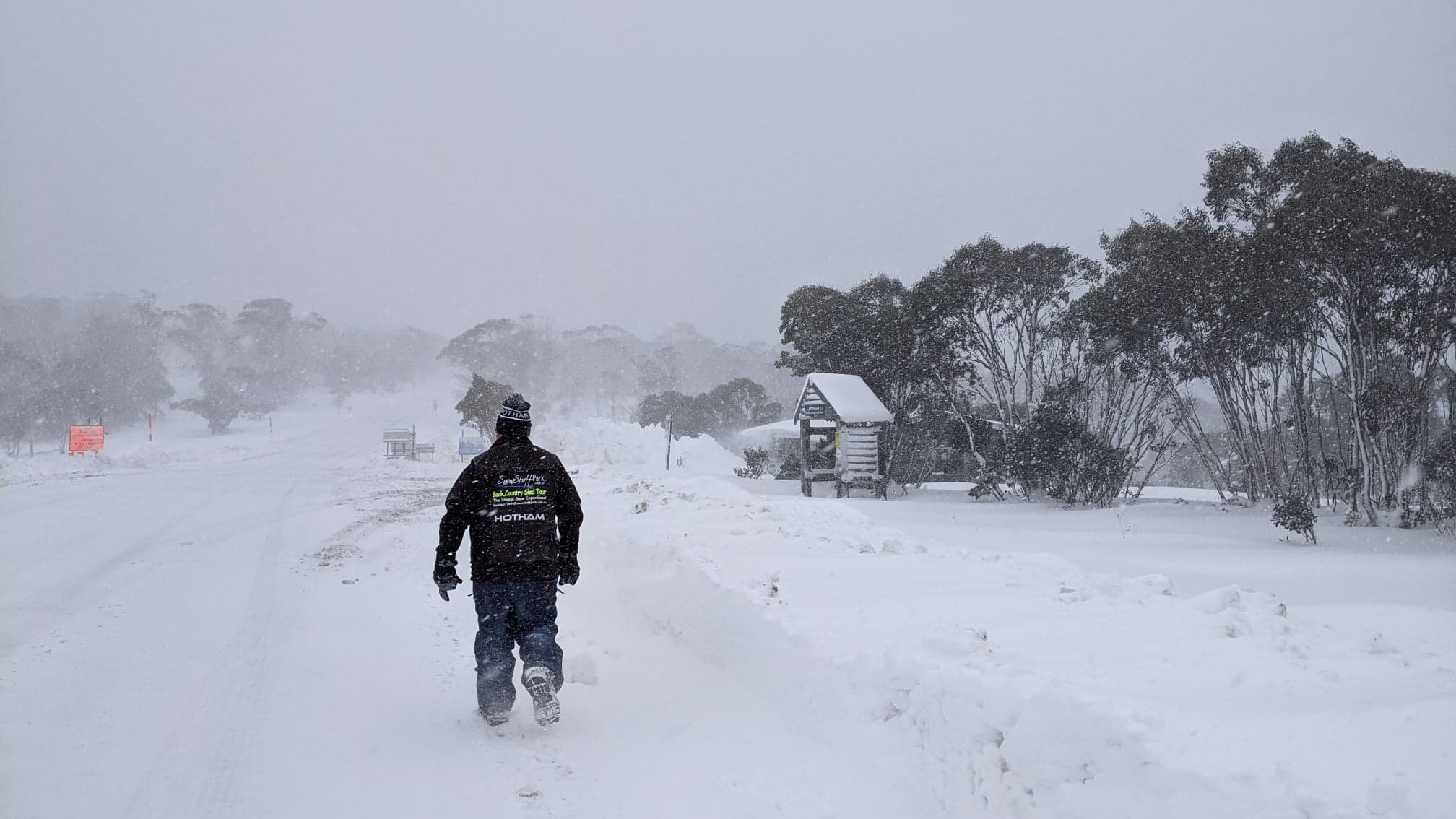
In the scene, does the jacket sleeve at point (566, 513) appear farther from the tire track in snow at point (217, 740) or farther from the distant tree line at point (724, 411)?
the distant tree line at point (724, 411)

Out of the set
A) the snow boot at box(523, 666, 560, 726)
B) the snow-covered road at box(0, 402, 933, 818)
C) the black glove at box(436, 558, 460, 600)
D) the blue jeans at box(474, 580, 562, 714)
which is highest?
the black glove at box(436, 558, 460, 600)

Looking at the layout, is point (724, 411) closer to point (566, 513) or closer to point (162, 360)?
point (566, 513)

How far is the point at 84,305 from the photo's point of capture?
336ft

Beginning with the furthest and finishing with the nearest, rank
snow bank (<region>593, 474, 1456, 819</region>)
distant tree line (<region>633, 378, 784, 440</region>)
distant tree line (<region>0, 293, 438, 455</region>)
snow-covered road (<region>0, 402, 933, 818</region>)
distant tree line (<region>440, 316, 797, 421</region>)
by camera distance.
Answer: distant tree line (<region>440, 316, 797, 421</region>) → distant tree line (<region>633, 378, 784, 440</region>) → distant tree line (<region>0, 293, 438, 455</region>) → snow-covered road (<region>0, 402, 933, 818</region>) → snow bank (<region>593, 474, 1456, 819</region>)

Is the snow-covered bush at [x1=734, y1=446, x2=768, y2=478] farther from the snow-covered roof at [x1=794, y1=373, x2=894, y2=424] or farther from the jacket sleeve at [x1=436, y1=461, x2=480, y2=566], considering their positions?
the jacket sleeve at [x1=436, y1=461, x2=480, y2=566]

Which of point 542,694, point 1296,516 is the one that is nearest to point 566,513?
point 542,694

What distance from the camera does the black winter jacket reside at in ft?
16.0

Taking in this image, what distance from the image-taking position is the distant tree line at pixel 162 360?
56.7 m

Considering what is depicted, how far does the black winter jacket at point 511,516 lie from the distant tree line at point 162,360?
62282mm

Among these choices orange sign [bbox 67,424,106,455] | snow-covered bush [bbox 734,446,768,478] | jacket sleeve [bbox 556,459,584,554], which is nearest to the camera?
jacket sleeve [bbox 556,459,584,554]

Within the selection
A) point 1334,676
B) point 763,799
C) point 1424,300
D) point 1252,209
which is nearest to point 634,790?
point 763,799

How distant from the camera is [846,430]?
20.8 m

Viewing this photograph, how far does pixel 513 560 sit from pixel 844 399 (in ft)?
55.5

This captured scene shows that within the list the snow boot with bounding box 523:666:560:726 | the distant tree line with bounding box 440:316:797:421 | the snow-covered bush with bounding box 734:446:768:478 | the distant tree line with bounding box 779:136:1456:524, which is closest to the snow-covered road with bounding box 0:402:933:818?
the snow boot with bounding box 523:666:560:726
